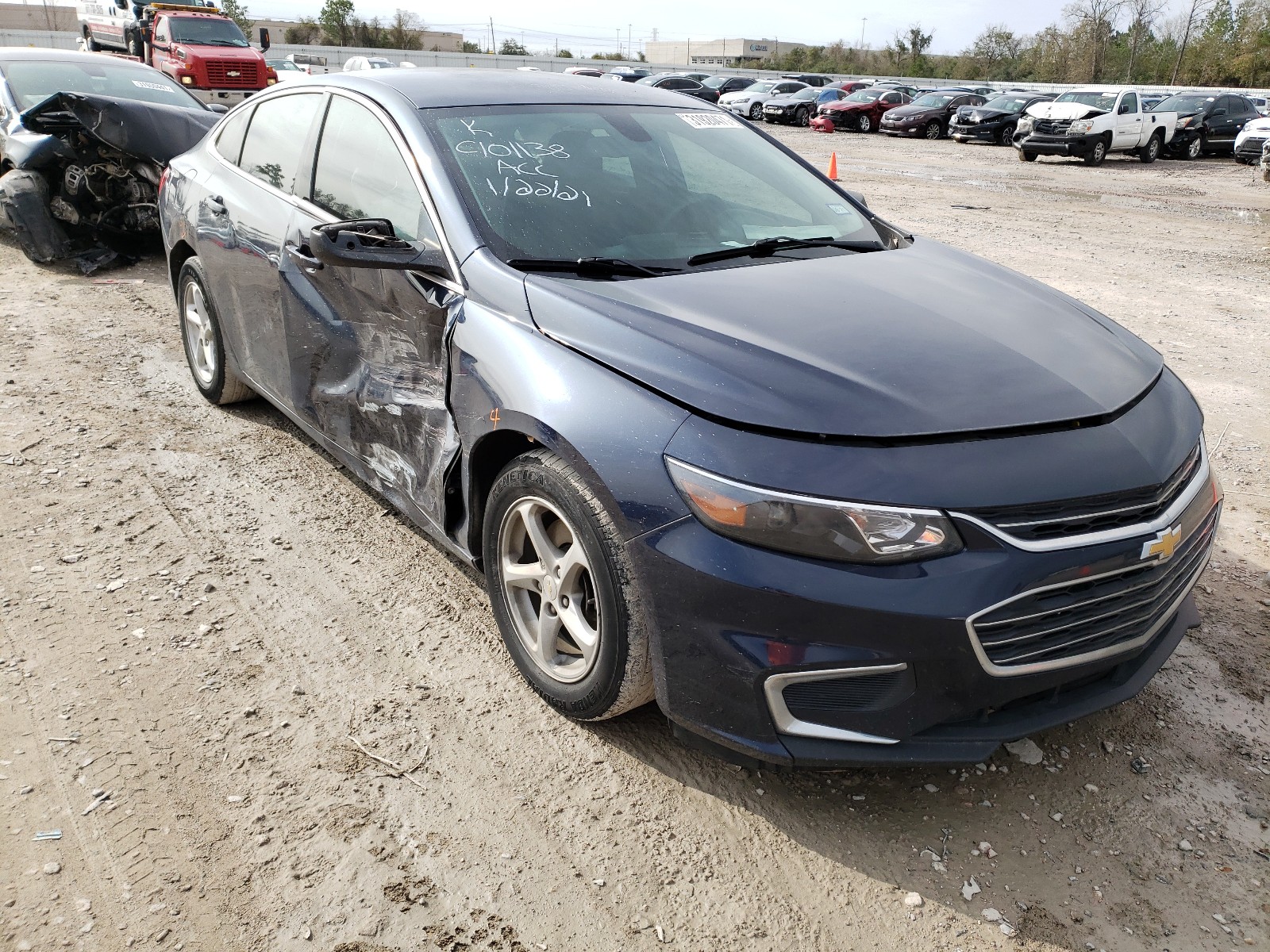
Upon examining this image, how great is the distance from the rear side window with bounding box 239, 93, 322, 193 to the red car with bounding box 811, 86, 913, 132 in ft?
99.3

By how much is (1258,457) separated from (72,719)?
5285 mm

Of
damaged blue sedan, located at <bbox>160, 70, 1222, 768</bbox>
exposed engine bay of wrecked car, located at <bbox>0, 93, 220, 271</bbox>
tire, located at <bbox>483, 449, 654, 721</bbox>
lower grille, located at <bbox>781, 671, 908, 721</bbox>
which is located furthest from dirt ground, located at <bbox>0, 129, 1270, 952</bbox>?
exposed engine bay of wrecked car, located at <bbox>0, 93, 220, 271</bbox>

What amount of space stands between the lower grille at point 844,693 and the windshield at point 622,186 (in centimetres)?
143

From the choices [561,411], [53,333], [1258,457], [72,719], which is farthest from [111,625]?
[1258,457]

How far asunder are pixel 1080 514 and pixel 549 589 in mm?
1376

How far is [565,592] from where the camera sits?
8.67 feet

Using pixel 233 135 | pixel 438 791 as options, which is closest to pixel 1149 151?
pixel 233 135

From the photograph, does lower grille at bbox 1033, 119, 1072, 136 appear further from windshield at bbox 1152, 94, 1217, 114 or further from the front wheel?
windshield at bbox 1152, 94, 1217, 114

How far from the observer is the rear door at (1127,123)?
2139 cm

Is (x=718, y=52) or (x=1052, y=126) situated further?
(x=718, y=52)

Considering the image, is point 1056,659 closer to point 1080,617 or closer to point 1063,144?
point 1080,617

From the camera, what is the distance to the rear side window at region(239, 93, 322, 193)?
12.8ft

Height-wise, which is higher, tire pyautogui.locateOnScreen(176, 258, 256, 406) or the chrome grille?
the chrome grille

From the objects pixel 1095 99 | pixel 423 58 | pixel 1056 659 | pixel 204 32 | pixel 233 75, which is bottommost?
pixel 1056 659
